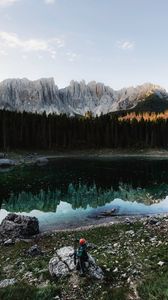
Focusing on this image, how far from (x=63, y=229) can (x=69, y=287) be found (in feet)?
53.6

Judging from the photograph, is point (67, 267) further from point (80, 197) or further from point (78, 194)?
point (78, 194)

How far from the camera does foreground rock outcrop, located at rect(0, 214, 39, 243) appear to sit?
1226 inches

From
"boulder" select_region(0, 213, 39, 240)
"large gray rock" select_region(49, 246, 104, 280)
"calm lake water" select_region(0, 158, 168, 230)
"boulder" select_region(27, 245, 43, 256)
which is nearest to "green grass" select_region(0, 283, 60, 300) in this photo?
"large gray rock" select_region(49, 246, 104, 280)

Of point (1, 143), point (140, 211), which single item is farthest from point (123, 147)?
point (140, 211)

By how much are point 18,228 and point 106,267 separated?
13841 millimetres

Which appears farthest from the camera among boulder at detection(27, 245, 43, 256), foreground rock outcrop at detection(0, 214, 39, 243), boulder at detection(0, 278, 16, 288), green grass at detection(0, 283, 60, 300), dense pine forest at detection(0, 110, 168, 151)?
dense pine forest at detection(0, 110, 168, 151)

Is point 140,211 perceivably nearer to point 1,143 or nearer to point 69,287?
point 69,287

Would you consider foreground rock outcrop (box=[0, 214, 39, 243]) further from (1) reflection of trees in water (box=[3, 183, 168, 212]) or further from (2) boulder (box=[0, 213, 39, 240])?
(1) reflection of trees in water (box=[3, 183, 168, 212])

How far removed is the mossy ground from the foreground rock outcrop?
1.75m

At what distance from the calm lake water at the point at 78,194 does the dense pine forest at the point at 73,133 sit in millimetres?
53095

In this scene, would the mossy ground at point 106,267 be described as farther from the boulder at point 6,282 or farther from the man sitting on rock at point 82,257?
the man sitting on rock at point 82,257

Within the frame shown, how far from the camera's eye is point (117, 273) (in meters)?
19.5

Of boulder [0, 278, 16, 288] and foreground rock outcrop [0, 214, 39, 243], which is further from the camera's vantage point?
foreground rock outcrop [0, 214, 39, 243]

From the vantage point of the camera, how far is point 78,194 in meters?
52.1
